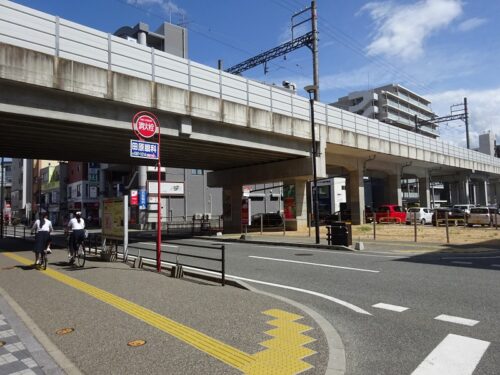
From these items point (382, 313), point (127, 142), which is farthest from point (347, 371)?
point (127, 142)

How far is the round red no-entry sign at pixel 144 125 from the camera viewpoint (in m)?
11.3

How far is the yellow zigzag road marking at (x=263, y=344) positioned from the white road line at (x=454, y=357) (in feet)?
4.35

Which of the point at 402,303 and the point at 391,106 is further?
the point at 391,106

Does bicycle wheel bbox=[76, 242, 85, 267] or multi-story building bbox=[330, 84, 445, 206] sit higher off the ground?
multi-story building bbox=[330, 84, 445, 206]

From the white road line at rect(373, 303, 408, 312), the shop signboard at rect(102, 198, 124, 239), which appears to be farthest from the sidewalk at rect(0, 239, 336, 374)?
the shop signboard at rect(102, 198, 124, 239)

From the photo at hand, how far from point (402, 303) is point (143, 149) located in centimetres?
762

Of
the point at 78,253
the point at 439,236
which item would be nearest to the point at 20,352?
the point at 78,253

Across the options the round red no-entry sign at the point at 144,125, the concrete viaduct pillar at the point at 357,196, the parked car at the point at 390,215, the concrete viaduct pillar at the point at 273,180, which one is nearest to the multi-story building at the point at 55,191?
the concrete viaduct pillar at the point at 273,180

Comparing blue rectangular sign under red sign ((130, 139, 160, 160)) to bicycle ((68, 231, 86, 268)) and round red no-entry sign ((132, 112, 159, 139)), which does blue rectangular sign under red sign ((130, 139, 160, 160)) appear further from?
bicycle ((68, 231, 86, 268))

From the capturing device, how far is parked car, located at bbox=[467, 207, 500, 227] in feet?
101

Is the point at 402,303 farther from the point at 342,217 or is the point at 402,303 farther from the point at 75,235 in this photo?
the point at 342,217

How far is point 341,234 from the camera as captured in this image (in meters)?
18.3

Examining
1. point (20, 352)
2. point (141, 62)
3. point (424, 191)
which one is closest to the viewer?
point (20, 352)

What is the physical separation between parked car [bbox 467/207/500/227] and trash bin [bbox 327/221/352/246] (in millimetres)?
18172
